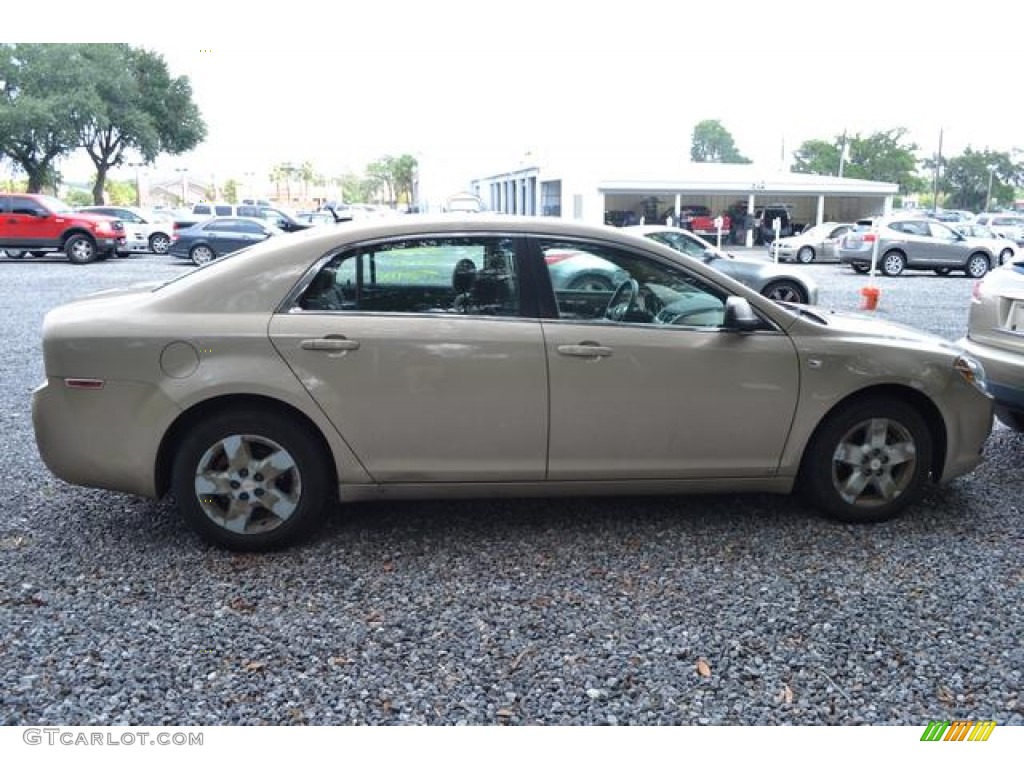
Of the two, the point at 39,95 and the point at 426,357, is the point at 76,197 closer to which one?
the point at 39,95

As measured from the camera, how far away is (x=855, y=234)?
22.3m

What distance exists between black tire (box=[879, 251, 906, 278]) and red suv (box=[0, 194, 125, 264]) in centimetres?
2048

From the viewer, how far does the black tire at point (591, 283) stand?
13.3 feet

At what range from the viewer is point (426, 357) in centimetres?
379

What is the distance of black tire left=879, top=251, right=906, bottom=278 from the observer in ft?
70.9

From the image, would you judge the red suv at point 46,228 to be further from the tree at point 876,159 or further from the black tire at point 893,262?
the tree at point 876,159

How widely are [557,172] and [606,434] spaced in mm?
36054

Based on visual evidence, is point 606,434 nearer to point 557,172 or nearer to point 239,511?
point 239,511

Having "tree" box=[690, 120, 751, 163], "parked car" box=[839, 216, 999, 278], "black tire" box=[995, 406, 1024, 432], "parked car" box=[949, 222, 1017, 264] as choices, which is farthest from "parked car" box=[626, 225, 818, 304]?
"tree" box=[690, 120, 751, 163]

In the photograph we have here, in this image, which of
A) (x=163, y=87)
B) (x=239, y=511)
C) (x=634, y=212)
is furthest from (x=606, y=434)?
(x=163, y=87)

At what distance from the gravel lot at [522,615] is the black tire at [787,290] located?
7859mm

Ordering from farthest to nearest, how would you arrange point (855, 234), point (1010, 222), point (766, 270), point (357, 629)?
point (1010, 222) → point (855, 234) → point (766, 270) → point (357, 629)

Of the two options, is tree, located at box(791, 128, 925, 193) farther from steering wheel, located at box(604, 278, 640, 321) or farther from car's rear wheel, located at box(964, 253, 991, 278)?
steering wheel, located at box(604, 278, 640, 321)

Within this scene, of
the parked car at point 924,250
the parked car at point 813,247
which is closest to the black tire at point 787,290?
the parked car at point 924,250
